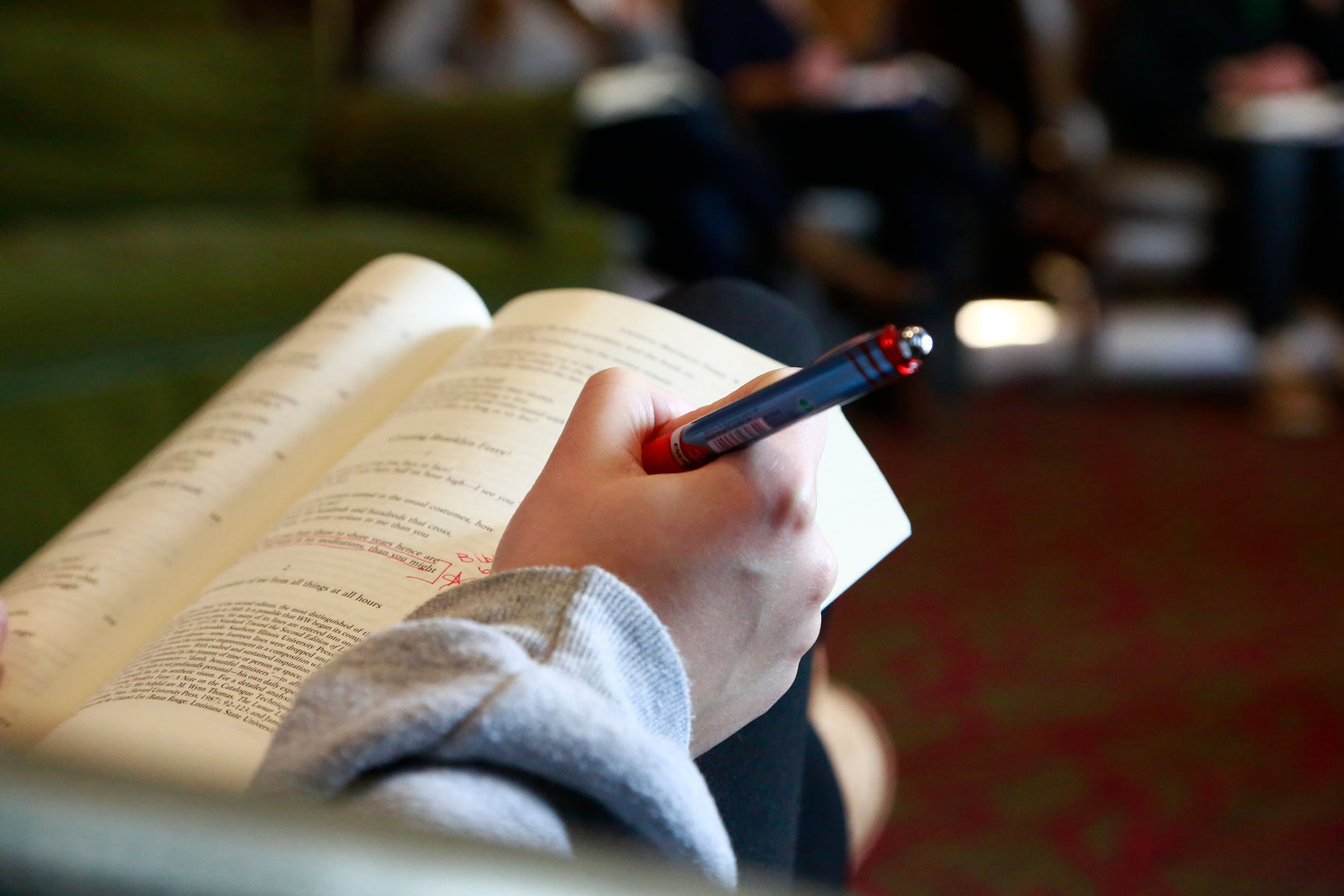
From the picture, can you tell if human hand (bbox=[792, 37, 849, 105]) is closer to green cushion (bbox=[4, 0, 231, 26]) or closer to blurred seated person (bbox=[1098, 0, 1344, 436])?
blurred seated person (bbox=[1098, 0, 1344, 436])

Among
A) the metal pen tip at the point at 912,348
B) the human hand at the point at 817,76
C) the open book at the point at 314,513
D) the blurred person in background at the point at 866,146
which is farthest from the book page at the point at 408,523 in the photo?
the human hand at the point at 817,76

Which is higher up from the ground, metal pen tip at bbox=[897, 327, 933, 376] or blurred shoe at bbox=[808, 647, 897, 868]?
metal pen tip at bbox=[897, 327, 933, 376]

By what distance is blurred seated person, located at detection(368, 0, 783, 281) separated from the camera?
2072 mm

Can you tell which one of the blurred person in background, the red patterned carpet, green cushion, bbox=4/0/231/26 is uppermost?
green cushion, bbox=4/0/231/26

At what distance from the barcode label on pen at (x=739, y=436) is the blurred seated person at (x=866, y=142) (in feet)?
6.93

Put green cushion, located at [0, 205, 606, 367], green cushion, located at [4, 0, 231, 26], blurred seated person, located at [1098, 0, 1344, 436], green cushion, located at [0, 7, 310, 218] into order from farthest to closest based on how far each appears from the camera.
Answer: blurred seated person, located at [1098, 0, 1344, 436]
green cushion, located at [4, 0, 231, 26]
green cushion, located at [0, 7, 310, 218]
green cushion, located at [0, 205, 606, 367]

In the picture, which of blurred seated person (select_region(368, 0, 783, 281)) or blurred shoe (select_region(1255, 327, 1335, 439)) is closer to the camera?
blurred seated person (select_region(368, 0, 783, 281))

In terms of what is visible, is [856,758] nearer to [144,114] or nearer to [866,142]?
[144,114]

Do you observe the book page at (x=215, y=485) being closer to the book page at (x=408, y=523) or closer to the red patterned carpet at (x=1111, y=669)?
the book page at (x=408, y=523)

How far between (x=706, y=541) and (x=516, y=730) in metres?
0.07

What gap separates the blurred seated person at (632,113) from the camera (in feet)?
6.80

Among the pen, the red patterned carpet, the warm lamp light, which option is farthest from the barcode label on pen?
the warm lamp light

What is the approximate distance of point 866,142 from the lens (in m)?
2.41

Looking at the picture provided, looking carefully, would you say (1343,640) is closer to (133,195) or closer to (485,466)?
(485,466)
